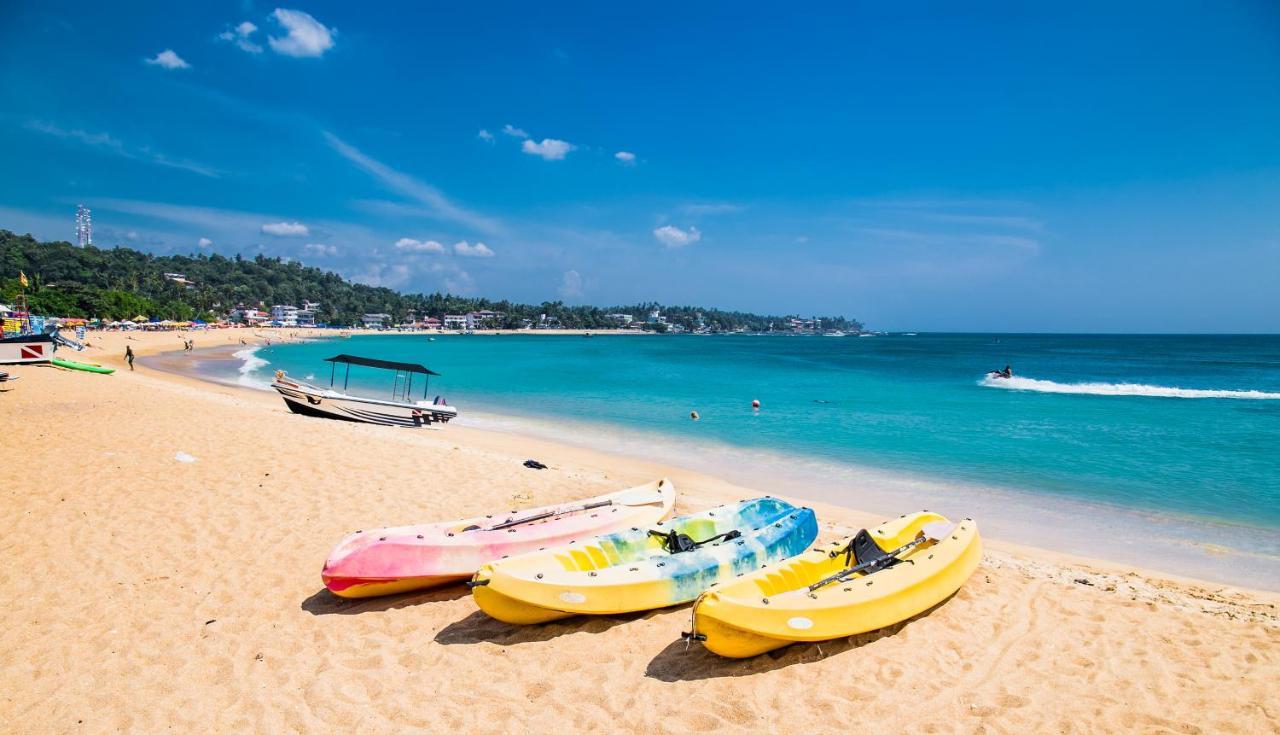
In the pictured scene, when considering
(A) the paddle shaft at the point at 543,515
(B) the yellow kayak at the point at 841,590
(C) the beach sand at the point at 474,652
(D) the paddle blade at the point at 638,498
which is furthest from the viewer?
(D) the paddle blade at the point at 638,498

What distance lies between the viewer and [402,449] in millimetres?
11977

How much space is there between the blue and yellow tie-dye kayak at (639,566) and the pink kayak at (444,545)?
0.54 metres

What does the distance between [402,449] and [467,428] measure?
603 cm

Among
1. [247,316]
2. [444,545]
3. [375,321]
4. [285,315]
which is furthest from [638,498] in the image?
[375,321]

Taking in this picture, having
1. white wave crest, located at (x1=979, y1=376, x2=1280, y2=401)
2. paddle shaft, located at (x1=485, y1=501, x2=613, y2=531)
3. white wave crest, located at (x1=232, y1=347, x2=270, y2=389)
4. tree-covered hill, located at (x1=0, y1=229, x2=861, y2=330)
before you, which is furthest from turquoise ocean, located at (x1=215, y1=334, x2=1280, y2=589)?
tree-covered hill, located at (x1=0, y1=229, x2=861, y2=330)

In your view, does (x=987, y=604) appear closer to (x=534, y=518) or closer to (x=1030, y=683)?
(x=1030, y=683)

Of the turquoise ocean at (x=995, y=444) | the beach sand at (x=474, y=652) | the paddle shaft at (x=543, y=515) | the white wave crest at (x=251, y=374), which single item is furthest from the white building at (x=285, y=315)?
the paddle shaft at (x=543, y=515)

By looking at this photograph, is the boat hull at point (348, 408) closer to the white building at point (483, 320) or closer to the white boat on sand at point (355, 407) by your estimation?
the white boat on sand at point (355, 407)

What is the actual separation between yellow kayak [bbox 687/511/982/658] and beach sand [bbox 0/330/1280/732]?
0.26 meters

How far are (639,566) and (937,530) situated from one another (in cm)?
386

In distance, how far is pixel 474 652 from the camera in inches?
188

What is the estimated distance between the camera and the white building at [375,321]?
148 meters

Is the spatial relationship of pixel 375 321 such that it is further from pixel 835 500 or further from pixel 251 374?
pixel 835 500

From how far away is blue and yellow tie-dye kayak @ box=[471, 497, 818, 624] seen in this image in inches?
192
